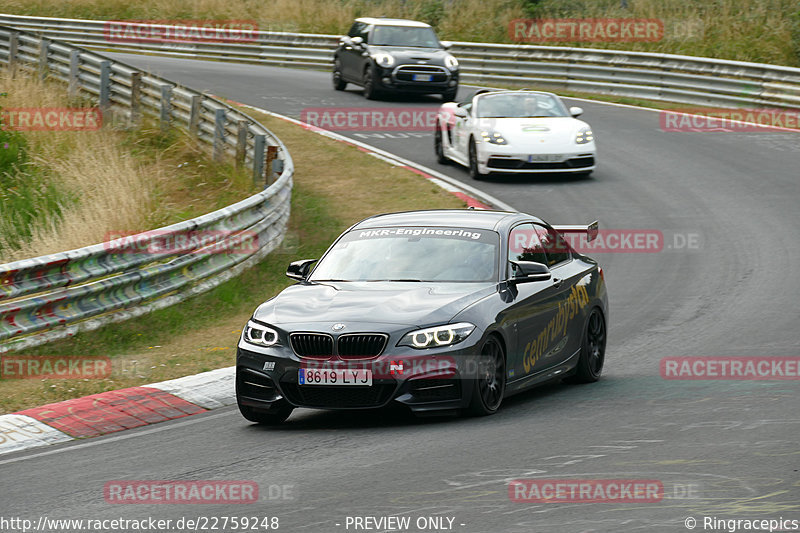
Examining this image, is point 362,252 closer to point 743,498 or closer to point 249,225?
point 743,498

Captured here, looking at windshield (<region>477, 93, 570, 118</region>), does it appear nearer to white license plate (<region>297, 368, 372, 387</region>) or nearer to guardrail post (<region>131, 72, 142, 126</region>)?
guardrail post (<region>131, 72, 142, 126</region>)

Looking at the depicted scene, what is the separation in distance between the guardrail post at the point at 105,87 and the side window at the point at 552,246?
55.2ft

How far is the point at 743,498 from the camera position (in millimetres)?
6465

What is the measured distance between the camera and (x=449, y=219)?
1037 centimetres

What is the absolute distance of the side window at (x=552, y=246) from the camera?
10683 mm

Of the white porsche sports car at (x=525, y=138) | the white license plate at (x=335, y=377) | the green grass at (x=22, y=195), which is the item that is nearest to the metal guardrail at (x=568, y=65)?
the white porsche sports car at (x=525, y=138)

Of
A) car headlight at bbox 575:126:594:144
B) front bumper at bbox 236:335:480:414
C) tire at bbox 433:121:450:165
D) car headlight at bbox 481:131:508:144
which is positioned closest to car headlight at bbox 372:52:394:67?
tire at bbox 433:121:450:165

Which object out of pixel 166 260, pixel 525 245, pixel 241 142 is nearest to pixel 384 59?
pixel 241 142

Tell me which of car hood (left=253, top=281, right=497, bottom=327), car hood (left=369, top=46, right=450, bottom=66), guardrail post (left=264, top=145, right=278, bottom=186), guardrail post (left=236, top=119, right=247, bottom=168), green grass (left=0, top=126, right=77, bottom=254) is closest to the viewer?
car hood (left=253, top=281, right=497, bottom=327)

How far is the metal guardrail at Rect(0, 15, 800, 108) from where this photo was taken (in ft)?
95.1

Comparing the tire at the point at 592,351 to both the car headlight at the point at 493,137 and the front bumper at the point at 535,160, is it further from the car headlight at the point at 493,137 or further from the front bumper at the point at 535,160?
the car headlight at the point at 493,137

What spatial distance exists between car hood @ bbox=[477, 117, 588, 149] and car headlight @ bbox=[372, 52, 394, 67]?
8.71 m

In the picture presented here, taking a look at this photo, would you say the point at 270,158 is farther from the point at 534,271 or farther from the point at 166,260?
the point at 534,271

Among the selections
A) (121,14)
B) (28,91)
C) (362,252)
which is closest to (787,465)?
(362,252)
